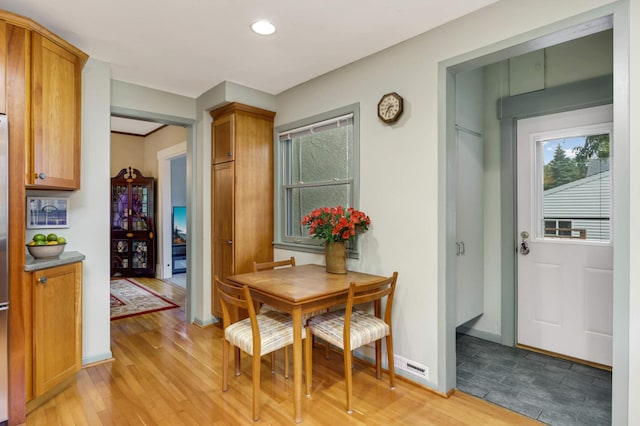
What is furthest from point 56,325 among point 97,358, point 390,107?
point 390,107

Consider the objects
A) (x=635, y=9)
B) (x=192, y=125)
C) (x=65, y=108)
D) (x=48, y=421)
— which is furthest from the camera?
(x=192, y=125)

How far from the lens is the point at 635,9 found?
5.55 feet

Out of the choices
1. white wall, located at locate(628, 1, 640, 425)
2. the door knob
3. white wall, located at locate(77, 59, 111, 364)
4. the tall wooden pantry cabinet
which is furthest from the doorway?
white wall, located at locate(628, 1, 640, 425)

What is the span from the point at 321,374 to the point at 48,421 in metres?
1.74

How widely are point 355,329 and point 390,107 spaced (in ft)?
5.40

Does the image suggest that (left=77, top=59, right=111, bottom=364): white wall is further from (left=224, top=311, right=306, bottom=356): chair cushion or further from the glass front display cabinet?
the glass front display cabinet

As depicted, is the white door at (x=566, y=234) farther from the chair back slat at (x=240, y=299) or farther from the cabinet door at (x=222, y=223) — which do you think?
the cabinet door at (x=222, y=223)

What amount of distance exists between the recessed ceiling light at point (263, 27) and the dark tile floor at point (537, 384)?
2.87 m

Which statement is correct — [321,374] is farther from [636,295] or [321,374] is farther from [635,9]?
[635,9]

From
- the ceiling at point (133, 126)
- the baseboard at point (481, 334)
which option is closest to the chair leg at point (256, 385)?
the baseboard at point (481, 334)

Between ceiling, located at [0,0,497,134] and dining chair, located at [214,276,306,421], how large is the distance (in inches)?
67.7

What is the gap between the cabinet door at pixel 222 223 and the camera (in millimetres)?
3594

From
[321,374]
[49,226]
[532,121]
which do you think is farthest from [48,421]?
[532,121]

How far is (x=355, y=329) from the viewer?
2375 mm
